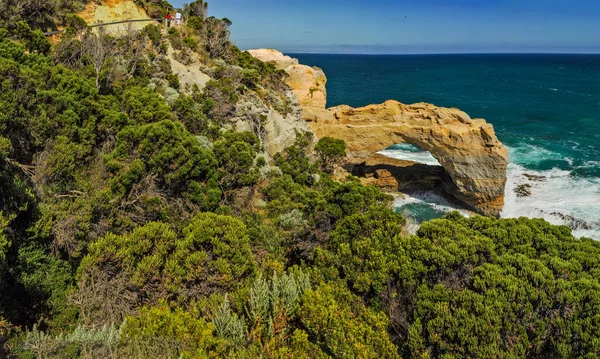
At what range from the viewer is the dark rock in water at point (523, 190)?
102 ft

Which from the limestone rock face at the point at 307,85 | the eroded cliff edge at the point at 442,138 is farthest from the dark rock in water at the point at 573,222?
the limestone rock face at the point at 307,85

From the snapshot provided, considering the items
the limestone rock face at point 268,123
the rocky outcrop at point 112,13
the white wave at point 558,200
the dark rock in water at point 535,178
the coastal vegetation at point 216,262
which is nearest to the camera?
the coastal vegetation at point 216,262

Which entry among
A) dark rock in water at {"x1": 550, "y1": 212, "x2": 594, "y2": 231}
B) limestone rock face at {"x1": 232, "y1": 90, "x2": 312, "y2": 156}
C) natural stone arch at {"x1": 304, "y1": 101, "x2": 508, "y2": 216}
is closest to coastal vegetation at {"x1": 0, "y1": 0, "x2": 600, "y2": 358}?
limestone rock face at {"x1": 232, "y1": 90, "x2": 312, "y2": 156}

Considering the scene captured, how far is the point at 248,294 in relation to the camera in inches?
365

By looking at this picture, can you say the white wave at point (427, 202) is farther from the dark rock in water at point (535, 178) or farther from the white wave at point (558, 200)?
the dark rock in water at point (535, 178)

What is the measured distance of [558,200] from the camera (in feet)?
99.1

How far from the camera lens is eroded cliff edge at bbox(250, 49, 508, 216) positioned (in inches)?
1123

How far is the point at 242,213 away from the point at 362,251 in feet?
21.0

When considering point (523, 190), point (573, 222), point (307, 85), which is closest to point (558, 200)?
point (523, 190)

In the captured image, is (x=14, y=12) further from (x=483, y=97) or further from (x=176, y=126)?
(x=483, y=97)

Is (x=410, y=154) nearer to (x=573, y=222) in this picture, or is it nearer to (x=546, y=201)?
(x=546, y=201)

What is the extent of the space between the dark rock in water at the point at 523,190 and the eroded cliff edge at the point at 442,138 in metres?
2.91

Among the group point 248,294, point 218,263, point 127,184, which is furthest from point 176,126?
point 248,294

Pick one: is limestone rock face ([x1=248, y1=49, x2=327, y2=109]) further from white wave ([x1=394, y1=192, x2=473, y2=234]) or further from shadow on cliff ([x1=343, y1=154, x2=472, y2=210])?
white wave ([x1=394, y1=192, x2=473, y2=234])
